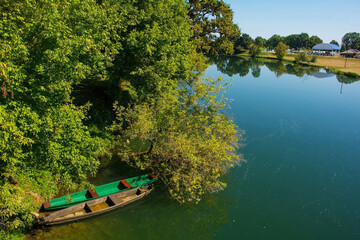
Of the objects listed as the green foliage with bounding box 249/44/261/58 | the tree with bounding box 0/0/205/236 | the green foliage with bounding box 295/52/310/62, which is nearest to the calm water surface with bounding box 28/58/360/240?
the tree with bounding box 0/0/205/236

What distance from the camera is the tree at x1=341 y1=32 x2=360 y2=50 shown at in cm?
17536

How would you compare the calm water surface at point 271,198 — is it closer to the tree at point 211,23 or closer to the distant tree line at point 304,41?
the tree at point 211,23

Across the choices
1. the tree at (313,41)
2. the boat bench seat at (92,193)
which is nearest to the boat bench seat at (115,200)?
the boat bench seat at (92,193)

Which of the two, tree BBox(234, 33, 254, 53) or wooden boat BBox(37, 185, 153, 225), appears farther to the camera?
tree BBox(234, 33, 254, 53)

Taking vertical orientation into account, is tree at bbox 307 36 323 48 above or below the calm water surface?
above

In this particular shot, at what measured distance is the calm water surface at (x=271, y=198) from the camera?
57.3ft

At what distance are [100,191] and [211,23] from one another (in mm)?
39151

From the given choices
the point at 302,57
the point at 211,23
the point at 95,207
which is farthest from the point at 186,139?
the point at 302,57

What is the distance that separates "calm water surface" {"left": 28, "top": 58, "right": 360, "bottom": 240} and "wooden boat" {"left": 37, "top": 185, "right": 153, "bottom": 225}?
1.56 feet

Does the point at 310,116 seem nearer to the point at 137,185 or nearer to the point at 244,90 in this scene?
the point at 244,90

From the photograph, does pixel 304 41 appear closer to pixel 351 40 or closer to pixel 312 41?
pixel 312 41

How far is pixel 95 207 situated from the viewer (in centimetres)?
1762

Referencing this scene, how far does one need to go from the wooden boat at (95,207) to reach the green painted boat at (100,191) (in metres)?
0.34

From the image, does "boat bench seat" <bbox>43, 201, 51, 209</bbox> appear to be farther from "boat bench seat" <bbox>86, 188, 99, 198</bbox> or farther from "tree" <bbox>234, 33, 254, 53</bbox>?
"tree" <bbox>234, 33, 254, 53</bbox>
